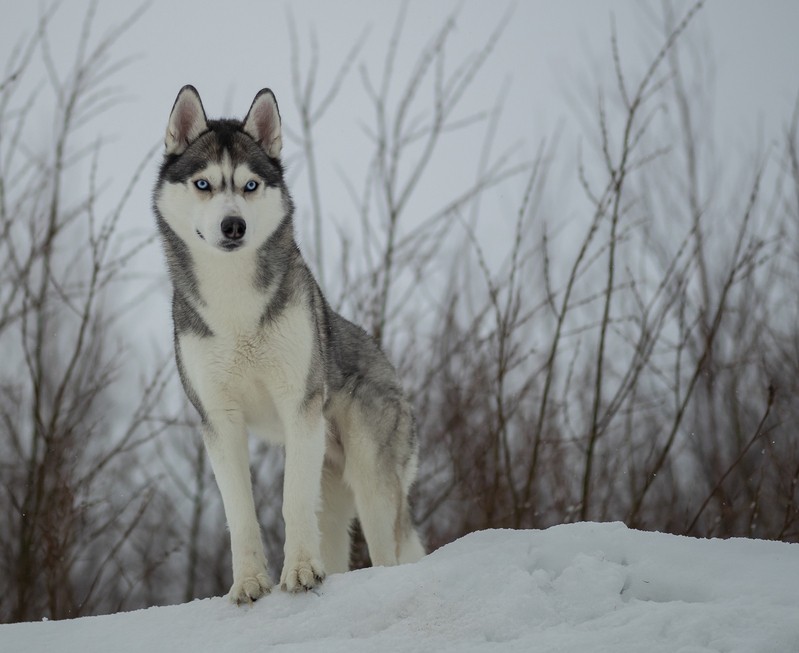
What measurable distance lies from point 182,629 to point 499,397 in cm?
223

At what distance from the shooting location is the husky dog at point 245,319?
4.35 metres

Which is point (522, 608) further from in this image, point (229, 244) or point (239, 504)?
point (229, 244)

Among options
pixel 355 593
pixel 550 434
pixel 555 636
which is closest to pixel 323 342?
pixel 355 593

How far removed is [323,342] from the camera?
4.95 meters

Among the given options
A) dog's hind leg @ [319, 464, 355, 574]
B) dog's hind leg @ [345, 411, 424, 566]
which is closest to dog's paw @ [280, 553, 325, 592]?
dog's hind leg @ [345, 411, 424, 566]

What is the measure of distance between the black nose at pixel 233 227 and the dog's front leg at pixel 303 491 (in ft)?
3.12

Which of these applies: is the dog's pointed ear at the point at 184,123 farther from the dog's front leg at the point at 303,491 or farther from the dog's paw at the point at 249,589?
the dog's paw at the point at 249,589

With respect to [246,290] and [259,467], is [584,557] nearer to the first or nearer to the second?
[246,290]

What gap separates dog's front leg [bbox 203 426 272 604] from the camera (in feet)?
14.0

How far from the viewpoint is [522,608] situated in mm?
3363

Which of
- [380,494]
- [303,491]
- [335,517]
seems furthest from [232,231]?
[335,517]

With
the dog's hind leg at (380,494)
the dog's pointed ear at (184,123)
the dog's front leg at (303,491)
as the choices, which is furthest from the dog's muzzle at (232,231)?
the dog's hind leg at (380,494)

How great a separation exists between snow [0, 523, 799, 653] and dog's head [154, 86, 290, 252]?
5.51 feet

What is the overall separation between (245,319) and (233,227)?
1.68ft
